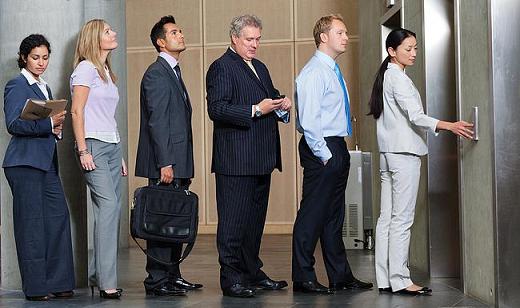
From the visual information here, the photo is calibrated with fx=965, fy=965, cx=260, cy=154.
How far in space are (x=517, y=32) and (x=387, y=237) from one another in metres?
1.45

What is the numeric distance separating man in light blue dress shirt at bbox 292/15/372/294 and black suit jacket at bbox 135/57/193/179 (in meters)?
0.69

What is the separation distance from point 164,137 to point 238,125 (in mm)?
450

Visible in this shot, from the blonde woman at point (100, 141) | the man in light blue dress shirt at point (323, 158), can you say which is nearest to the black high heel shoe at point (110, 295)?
the blonde woman at point (100, 141)

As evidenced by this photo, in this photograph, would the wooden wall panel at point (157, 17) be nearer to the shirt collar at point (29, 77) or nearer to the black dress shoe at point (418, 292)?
the shirt collar at point (29, 77)

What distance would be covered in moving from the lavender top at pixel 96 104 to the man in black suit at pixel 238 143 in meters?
0.61

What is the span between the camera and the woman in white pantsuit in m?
5.44

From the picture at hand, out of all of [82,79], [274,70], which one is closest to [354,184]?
[274,70]

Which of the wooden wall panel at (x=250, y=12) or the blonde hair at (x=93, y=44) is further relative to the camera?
the wooden wall panel at (x=250, y=12)

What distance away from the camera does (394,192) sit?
5492 mm

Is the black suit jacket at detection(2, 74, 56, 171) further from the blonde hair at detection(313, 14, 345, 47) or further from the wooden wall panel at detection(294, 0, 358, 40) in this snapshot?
the wooden wall panel at detection(294, 0, 358, 40)

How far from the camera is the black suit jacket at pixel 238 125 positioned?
5453 millimetres

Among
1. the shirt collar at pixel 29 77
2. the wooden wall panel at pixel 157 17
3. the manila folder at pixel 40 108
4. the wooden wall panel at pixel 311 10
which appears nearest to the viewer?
the manila folder at pixel 40 108

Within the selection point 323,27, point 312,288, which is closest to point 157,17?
point 323,27

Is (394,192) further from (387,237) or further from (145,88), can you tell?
(145,88)
